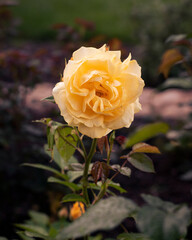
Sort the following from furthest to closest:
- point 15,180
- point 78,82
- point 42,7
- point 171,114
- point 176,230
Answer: point 42,7, point 171,114, point 15,180, point 78,82, point 176,230

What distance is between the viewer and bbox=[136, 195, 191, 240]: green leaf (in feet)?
1.44

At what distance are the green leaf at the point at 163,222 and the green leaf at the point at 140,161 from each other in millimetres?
247

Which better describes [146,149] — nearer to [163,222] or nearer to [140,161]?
[140,161]

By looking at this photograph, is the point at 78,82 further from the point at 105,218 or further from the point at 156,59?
the point at 156,59

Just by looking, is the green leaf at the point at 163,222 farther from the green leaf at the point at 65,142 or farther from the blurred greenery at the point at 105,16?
the blurred greenery at the point at 105,16

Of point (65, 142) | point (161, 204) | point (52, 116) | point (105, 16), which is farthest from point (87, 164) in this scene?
point (105, 16)

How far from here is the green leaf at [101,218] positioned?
17.0 inches

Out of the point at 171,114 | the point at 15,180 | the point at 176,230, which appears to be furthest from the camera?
the point at 171,114

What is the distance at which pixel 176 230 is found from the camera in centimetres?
44

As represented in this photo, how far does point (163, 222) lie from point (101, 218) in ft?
0.28

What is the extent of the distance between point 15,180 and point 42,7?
313 inches

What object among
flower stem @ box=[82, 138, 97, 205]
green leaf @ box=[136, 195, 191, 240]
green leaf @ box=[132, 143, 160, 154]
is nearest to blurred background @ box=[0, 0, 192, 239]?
green leaf @ box=[132, 143, 160, 154]

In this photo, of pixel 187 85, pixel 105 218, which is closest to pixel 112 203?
pixel 105 218

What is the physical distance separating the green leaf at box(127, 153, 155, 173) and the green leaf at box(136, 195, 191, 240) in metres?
0.25
